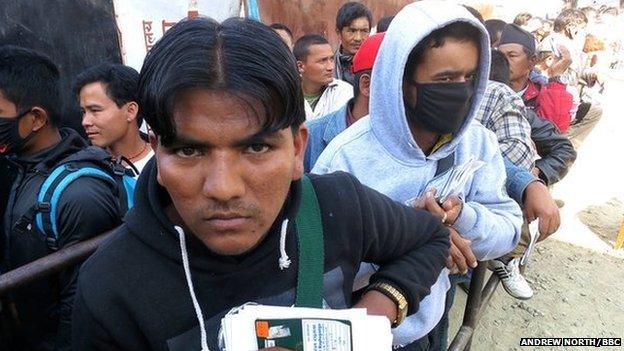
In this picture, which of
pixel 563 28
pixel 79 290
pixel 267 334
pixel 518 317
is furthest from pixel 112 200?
pixel 563 28

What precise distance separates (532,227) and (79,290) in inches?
67.3

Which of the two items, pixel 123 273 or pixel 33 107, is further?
pixel 33 107

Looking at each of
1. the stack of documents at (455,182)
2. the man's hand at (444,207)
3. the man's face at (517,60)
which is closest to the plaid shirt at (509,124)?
the man's face at (517,60)

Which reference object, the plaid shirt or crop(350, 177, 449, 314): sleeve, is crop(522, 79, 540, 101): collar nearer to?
the plaid shirt

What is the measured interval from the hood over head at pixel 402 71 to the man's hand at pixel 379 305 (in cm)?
55

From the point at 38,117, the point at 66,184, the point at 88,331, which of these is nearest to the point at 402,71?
the point at 88,331

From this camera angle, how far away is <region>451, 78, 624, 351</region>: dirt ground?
3445 mm

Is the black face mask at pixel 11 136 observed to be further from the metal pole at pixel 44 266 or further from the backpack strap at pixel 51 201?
the metal pole at pixel 44 266

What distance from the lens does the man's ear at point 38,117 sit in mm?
2121

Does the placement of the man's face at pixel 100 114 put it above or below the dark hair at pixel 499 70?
below

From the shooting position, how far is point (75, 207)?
173 cm

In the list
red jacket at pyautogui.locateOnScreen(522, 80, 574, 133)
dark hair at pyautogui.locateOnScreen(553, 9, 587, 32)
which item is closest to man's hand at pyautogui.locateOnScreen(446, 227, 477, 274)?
red jacket at pyautogui.locateOnScreen(522, 80, 574, 133)

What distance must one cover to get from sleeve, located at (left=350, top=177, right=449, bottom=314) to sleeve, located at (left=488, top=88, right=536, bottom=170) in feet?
4.45

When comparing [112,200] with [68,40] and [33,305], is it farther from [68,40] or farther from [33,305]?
[68,40]
